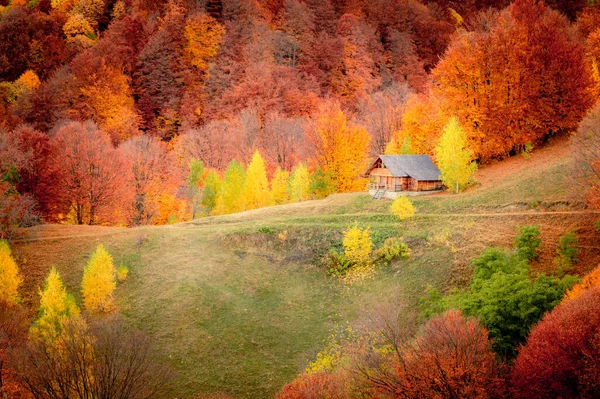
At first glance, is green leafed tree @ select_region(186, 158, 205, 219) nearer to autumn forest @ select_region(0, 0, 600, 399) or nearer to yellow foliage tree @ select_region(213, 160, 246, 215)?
autumn forest @ select_region(0, 0, 600, 399)

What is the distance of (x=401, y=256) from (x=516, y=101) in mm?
23828

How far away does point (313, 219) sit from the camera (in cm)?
4469

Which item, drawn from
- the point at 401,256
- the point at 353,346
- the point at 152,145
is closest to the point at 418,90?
the point at 152,145

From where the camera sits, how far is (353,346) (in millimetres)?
28578

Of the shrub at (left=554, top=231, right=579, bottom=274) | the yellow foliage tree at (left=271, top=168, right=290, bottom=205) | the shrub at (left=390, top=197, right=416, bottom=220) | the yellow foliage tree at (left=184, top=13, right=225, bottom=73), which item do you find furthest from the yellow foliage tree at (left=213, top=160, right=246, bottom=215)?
the yellow foliage tree at (left=184, top=13, right=225, bottom=73)

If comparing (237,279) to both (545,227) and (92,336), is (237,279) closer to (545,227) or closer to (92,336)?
(92,336)

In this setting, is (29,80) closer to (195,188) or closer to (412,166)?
(195,188)

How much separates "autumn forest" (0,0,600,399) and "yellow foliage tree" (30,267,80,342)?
16 centimetres

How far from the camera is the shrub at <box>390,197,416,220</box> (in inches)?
1609

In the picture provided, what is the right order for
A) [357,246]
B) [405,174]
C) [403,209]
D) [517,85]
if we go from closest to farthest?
1. [357,246]
2. [403,209]
3. [405,174]
4. [517,85]

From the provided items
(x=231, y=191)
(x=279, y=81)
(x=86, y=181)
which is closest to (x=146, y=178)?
(x=86, y=181)

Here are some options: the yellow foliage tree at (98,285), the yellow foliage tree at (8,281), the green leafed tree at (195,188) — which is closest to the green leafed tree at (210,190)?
the green leafed tree at (195,188)

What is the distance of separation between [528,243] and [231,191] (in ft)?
111

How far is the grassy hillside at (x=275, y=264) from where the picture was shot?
30891mm
